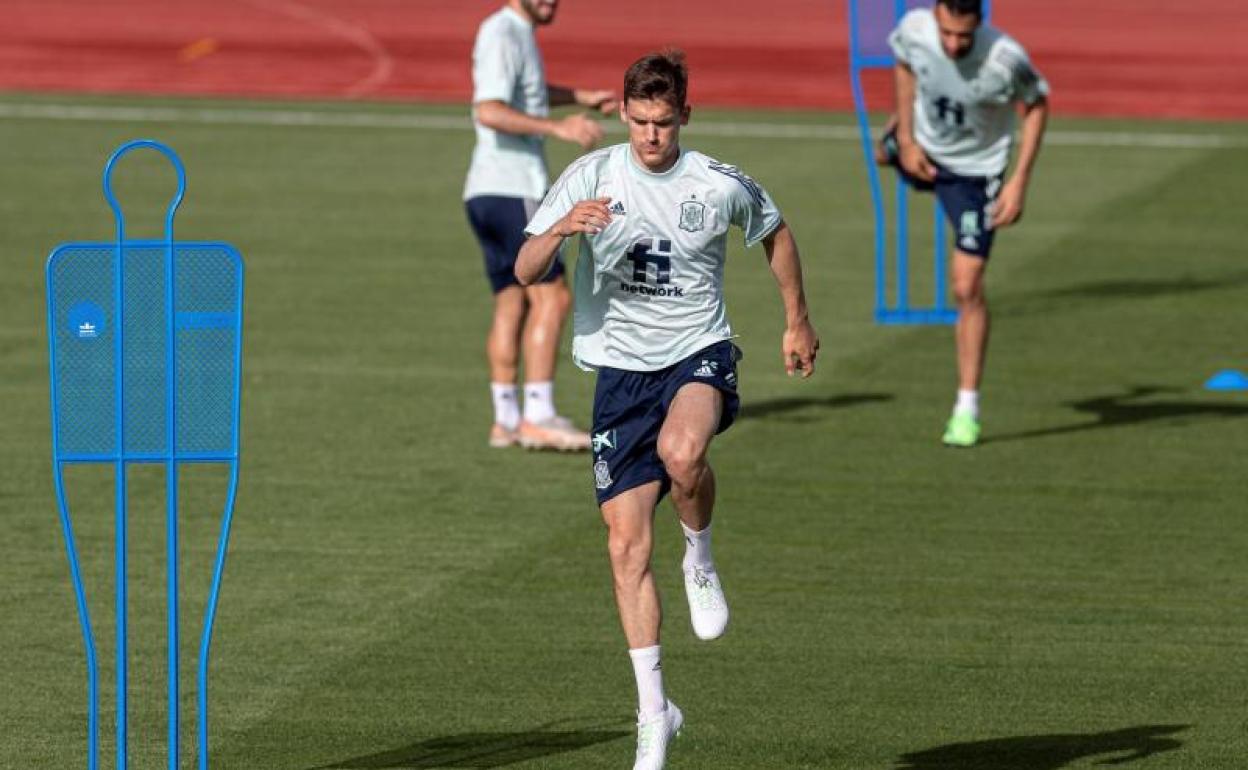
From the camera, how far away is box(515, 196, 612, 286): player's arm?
7719mm

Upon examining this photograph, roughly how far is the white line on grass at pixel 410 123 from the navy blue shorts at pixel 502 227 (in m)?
12.2

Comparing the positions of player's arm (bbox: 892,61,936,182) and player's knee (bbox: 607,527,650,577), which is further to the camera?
player's arm (bbox: 892,61,936,182)

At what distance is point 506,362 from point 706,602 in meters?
4.96

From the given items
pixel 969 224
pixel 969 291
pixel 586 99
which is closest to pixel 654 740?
pixel 586 99

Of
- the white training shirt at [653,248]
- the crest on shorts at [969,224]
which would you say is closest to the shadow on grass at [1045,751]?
the white training shirt at [653,248]

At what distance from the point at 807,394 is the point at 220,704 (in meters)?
6.37

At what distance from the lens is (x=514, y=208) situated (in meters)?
13.2

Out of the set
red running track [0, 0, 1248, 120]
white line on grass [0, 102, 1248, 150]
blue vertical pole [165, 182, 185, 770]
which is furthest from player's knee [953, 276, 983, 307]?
red running track [0, 0, 1248, 120]

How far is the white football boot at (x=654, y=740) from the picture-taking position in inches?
309

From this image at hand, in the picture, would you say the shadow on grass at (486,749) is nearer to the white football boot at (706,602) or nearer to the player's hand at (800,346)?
the white football boot at (706,602)

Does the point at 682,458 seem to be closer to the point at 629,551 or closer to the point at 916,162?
the point at 629,551

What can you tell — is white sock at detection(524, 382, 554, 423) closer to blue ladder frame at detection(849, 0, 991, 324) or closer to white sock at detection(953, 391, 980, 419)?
white sock at detection(953, 391, 980, 419)

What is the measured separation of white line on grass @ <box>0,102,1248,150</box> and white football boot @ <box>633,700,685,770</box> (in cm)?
1786

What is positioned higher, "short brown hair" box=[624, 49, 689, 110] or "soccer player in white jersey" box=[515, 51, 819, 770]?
"short brown hair" box=[624, 49, 689, 110]
